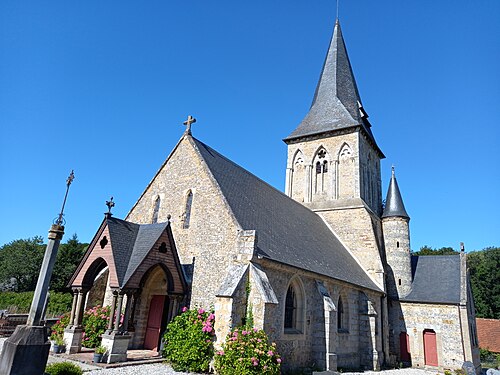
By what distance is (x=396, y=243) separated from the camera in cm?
2238

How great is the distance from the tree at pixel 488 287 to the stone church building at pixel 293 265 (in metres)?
25.6

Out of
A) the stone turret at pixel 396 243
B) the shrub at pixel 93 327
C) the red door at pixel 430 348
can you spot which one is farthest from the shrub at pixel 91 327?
the red door at pixel 430 348

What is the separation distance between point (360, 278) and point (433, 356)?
6277 millimetres

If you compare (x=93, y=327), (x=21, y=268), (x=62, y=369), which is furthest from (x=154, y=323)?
(x=21, y=268)

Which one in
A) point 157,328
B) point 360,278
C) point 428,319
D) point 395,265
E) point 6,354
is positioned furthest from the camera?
point 395,265

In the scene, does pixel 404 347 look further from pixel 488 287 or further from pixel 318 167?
pixel 488 287

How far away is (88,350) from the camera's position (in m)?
12.0

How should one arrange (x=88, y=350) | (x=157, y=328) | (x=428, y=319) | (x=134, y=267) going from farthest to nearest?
(x=428, y=319) → (x=157, y=328) → (x=88, y=350) → (x=134, y=267)

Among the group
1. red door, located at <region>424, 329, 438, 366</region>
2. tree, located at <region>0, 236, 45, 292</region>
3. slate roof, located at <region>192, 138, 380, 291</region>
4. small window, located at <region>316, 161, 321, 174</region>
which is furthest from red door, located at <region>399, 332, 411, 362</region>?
tree, located at <region>0, 236, 45, 292</region>

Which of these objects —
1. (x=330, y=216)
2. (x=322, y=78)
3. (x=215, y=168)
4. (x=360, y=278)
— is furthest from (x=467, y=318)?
(x=322, y=78)

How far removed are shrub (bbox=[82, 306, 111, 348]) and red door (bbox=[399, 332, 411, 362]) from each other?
16265mm

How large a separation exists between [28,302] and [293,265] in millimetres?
28216

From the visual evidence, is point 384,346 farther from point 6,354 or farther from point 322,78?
point 322,78

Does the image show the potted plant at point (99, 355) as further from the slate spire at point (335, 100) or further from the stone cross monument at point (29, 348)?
the slate spire at point (335, 100)
